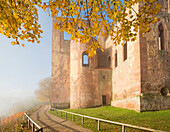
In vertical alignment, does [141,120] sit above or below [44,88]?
above

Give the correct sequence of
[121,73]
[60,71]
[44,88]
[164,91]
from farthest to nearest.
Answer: [44,88] < [60,71] < [121,73] < [164,91]

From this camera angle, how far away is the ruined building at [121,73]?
1240cm

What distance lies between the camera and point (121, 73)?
16.7m

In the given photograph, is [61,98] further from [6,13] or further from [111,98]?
[6,13]

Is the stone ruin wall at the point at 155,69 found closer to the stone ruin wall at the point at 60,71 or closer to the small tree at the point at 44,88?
the stone ruin wall at the point at 60,71

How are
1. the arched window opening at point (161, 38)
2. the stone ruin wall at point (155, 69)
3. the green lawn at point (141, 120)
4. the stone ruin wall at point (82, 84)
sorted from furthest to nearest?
the stone ruin wall at point (82, 84) → the arched window opening at point (161, 38) → the stone ruin wall at point (155, 69) → the green lawn at point (141, 120)

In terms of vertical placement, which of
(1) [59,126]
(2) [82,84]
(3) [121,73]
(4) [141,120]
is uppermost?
(3) [121,73]

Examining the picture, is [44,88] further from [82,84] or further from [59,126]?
[59,126]

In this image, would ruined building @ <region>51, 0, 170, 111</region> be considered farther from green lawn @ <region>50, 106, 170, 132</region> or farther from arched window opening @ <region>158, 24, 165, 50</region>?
green lawn @ <region>50, 106, 170, 132</region>

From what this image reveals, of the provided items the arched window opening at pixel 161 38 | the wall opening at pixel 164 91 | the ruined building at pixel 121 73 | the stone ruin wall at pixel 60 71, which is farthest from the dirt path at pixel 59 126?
the stone ruin wall at pixel 60 71

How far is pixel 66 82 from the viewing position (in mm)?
23547

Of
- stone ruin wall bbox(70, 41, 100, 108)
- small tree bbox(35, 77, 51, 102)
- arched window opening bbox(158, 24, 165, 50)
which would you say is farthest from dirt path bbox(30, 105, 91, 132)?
small tree bbox(35, 77, 51, 102)

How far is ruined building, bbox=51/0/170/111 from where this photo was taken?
488 inches

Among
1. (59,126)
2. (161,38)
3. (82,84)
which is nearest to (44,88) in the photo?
(82,84)
